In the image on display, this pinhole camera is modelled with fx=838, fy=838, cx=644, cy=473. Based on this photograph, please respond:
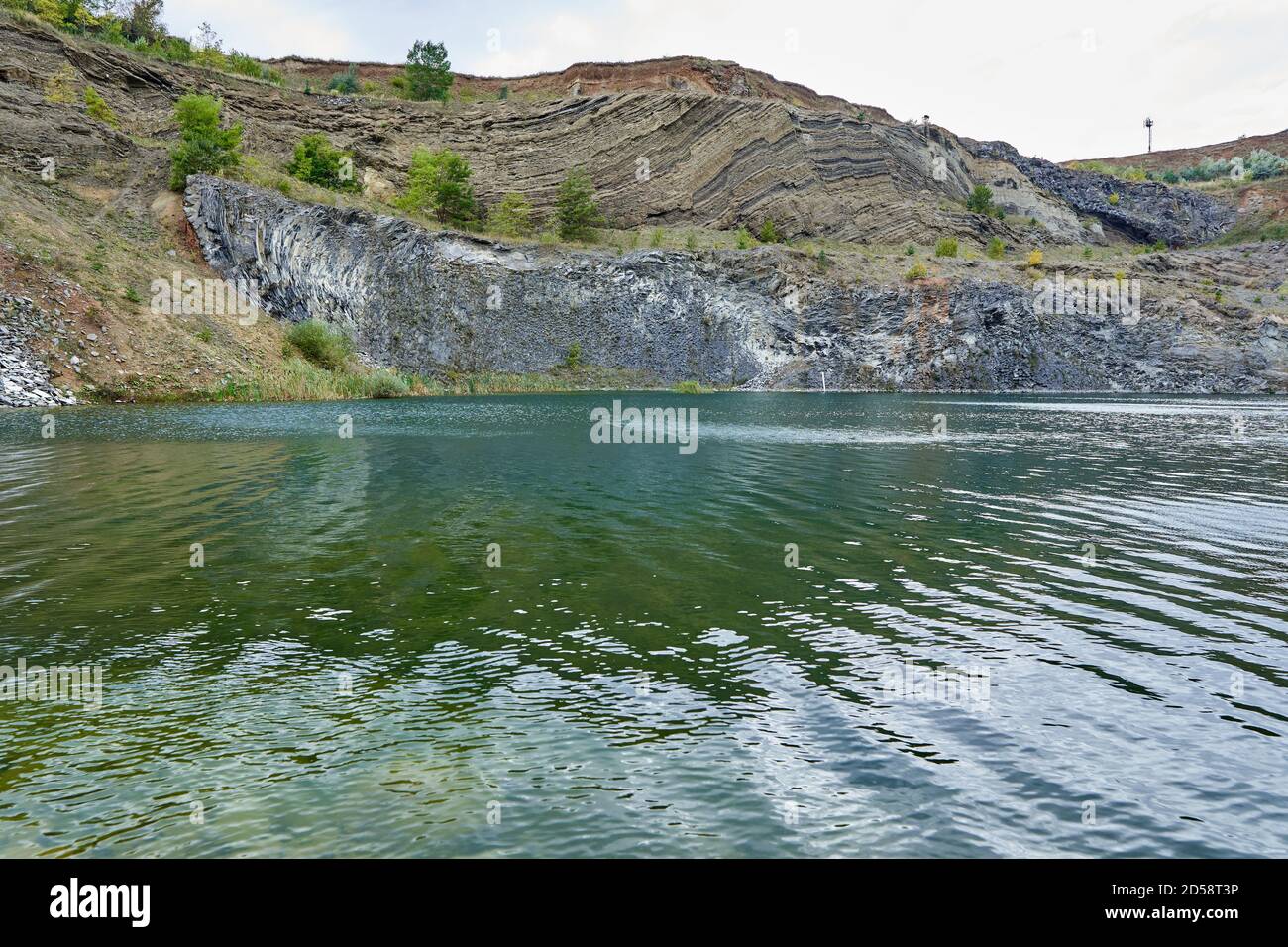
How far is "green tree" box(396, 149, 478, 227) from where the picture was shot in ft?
260

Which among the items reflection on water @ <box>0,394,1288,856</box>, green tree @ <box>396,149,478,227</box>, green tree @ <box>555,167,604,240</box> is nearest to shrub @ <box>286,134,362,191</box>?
green tree @ <box>396,149,478,227</box>

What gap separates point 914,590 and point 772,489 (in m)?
9.49

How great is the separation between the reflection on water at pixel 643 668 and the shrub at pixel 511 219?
6329 centimetres

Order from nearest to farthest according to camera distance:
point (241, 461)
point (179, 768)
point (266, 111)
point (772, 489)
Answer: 1. point (179, 768)
2. point (772, 489)
3. point (241, 461)
4. point (266, 111)

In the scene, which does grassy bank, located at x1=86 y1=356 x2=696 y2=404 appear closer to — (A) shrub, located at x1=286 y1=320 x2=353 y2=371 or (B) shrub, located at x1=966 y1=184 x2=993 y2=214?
(A) shrub, located at x1=286 y1=320 x2=353 y2=371

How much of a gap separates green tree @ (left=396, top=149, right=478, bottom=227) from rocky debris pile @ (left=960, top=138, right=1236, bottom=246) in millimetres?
78108

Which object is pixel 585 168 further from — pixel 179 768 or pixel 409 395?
pixel 179 768

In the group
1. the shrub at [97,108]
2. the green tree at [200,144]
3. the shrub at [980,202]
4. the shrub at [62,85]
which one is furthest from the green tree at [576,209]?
the shrub at [980,202]

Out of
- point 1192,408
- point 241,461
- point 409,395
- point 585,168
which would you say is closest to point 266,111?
point 585,168

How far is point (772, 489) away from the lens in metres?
21.8

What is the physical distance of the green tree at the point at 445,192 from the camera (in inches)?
3115

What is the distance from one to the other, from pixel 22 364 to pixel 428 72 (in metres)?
74.6

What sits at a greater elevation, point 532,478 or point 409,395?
point 409,395

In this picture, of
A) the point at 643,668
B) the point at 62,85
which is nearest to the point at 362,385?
the point at 62,85
